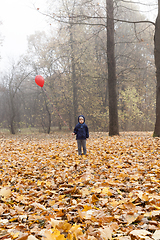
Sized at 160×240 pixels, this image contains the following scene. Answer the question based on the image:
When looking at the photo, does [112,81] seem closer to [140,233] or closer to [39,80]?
[39,80]

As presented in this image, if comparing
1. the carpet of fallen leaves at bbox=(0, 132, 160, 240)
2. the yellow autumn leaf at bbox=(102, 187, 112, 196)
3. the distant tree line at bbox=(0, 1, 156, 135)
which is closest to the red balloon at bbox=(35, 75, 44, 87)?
the distant tree line at bbox=(0, 1, 156, 135)

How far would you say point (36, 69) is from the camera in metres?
20.3

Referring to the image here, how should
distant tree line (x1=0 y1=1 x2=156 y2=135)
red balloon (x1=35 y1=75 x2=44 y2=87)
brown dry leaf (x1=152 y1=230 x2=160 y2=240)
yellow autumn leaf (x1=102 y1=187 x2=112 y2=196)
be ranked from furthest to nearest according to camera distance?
distant tree line (x1=0 y1=1 x2=156 y2=135)
red balloon (x1=35 y1=75 x2=44 y2=87)
yellow autumn leaf (x1=102 y1=187 x2=112 y2=196)
brown dry leaf (x1=152 y1=230 x2=160 y2=240)

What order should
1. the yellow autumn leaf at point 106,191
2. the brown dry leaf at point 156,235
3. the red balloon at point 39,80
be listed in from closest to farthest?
the brown dry leaf at point 156,235 → the yellow autumn leaf at point 106,191 → the red balloon at point 39,80

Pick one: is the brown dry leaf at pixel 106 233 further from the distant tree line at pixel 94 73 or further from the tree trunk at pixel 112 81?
the distant tree line at pixel 94 73

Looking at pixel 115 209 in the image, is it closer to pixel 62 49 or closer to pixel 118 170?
pixel 118 170

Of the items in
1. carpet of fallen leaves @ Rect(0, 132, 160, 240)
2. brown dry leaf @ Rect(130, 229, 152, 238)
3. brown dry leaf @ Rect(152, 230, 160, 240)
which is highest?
brown dry leaf @ Rect(152, 230, 160, 240)

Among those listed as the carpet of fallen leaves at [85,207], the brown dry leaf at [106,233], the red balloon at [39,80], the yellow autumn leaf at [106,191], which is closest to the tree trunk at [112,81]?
the red balloon at [39,80]

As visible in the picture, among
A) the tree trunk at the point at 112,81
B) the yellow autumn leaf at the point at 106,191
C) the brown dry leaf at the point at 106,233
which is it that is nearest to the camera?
the brown dry leaf at the point at 106,233

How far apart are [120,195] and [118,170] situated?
152 cm

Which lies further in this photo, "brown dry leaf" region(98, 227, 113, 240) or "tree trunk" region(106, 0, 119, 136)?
"tree trunk" region(106, 0, 119, 136)

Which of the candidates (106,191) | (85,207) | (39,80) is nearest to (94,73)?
(39,80)

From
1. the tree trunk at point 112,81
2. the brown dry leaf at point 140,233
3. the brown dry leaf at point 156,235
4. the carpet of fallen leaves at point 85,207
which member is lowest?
the carpet of fallen leaves at point 85,207

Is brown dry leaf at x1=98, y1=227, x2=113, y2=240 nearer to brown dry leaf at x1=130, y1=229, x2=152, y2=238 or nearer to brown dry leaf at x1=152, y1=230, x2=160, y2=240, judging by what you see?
brown dry leaf at x1=130, y1=229, x2=152, y2=238
